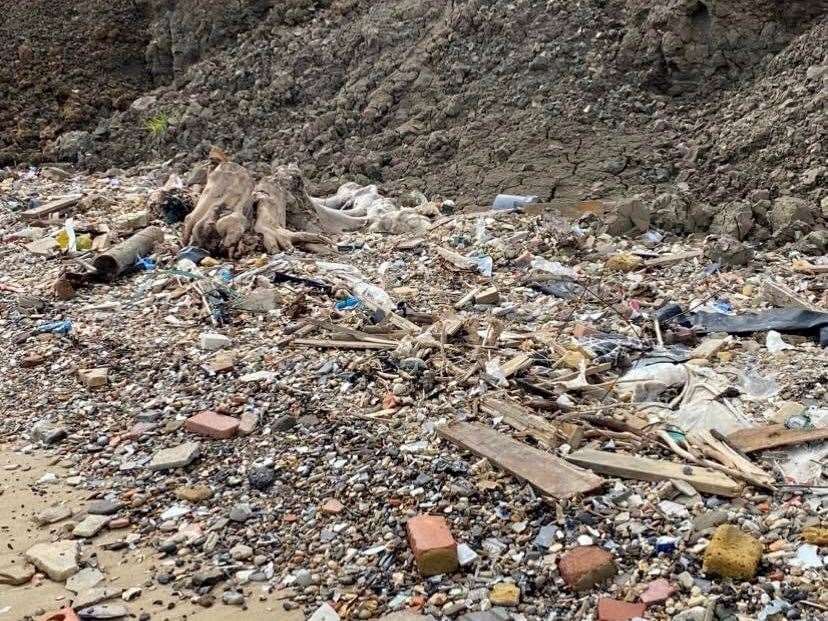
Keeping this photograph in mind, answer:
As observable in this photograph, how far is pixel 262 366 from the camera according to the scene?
16.4 ft

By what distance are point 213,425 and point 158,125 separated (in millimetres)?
9689

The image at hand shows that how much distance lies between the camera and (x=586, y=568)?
2.92 metres

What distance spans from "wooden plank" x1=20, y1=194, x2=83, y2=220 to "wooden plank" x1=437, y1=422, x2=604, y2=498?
688 centimetres

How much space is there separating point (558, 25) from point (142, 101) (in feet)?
23.2

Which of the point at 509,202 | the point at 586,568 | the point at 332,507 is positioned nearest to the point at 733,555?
the point at 586,568

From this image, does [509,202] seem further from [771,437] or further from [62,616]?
[62,616]

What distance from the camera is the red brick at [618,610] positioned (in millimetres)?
2742

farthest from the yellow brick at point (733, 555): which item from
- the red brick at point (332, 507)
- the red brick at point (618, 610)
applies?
the red brick at point (332, 507)

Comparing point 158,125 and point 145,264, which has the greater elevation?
point 145,264

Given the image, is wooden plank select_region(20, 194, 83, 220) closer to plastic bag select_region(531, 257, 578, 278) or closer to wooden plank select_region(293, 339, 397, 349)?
wooden plank select_region(293, 339, 397, 349)

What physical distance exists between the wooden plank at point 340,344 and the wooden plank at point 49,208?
529 centimetres

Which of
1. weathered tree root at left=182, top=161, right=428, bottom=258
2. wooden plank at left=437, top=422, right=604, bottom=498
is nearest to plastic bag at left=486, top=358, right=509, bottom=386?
wooden plank at left=437, top=422, right=604, bottom=498

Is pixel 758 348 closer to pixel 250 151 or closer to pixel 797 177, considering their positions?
pixel 797 177

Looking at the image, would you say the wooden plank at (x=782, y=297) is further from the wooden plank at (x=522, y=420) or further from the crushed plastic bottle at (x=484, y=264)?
the wooden plank at (x=522, y=420)
